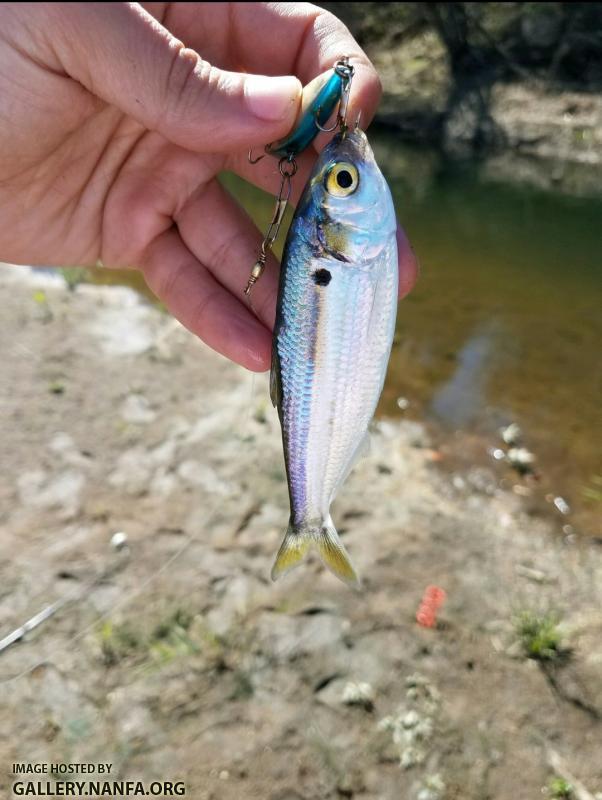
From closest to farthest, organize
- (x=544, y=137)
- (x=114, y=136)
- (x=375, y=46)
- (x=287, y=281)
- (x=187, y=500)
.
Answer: (x=287, y=281) < (x=114, y=136) < (x=187, y=500) < (x=544, y=137) < (x=375, y=46)

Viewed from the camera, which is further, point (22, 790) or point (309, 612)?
point (309, 612)

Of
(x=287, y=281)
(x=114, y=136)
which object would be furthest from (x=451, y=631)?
(x=114, y=136)

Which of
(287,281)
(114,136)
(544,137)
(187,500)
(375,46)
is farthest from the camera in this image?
(375,46)

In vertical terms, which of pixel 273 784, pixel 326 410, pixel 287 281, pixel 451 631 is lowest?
pixel 273 784

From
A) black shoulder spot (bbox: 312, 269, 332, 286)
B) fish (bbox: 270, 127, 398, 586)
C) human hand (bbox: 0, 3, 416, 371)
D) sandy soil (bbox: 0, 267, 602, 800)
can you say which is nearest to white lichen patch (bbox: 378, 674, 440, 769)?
sandy soil (bbox: 0, 267, 602, 800)

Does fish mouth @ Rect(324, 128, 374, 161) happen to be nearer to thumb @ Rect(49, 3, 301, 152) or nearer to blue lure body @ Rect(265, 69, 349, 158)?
blue lure body @ Rect(265, 69, 349, 158)

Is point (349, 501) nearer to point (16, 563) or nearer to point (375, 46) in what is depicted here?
point (16, 563)

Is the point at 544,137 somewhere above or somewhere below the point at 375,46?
below
